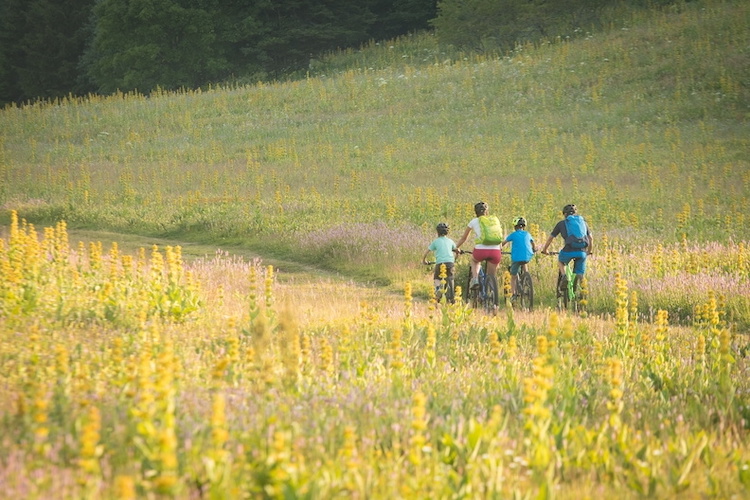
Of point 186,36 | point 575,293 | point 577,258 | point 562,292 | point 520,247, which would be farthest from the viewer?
point 186,36

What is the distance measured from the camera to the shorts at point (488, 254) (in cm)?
1345

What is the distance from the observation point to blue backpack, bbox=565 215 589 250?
13.6 meters

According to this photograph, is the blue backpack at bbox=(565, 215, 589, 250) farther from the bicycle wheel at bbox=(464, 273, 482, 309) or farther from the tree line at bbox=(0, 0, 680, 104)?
the tree line at bbox=(0, 0, 680, 104)

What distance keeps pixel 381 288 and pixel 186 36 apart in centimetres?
4977

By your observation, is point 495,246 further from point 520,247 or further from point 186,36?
point 186,36

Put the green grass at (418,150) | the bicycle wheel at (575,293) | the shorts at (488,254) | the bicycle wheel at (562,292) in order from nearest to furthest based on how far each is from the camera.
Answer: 1. the shorts at (488,254)
2. the bicycle wheel at (575,293)
3. the bicycle wheel at (562,292)
4. the green grass at (418,150)

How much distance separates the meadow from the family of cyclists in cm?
88

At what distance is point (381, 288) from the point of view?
15789mm

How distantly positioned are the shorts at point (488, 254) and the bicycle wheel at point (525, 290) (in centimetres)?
52

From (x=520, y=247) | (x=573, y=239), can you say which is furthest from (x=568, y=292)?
(x=520, y=247)

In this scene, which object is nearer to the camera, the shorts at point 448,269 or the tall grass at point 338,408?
the tall grass at point 338,408

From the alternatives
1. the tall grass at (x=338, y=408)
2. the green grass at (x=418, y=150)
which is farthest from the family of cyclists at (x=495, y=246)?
the green grass at (x=418, y=150)

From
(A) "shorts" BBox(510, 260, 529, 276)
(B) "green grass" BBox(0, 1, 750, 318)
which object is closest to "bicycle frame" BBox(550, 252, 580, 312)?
(A) "shorts" BBox(510, 260, 529, 276)

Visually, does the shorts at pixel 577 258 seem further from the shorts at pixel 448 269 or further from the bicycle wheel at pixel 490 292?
the shorts at pixel 448 269
